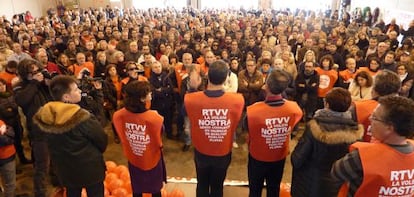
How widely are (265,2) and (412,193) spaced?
2077cm

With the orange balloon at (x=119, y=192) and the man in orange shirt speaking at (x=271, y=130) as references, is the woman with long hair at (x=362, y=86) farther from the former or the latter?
the orange balloon at (x=119, y=192)

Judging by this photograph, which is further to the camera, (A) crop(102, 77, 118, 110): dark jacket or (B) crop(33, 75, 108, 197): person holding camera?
(A) crop(102, 77, 118, 110): dark jacket

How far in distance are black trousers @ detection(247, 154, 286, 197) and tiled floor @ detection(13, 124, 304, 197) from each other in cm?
91

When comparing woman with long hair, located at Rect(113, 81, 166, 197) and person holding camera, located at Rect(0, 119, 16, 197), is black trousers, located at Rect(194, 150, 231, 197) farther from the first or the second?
person holding camera, located at Rect(0, 119, 16, 197)

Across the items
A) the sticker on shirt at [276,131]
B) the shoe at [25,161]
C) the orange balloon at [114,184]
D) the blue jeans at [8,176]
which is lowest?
the shoe at [25,161]

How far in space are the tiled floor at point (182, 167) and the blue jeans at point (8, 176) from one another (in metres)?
0.55

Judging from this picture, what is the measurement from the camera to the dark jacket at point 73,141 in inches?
93.4

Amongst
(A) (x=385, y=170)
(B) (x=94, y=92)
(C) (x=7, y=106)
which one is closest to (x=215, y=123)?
(A) (x=385, y=170)

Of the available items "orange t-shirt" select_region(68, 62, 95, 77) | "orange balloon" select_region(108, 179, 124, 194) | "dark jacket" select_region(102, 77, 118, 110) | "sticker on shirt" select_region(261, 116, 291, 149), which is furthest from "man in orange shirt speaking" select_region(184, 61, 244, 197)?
"orange t-shirt" select_region(68, 62, 95, 77)

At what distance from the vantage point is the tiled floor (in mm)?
3984

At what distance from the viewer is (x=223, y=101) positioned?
271 cm

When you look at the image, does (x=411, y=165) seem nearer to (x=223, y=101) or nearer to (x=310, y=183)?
(x=310, y=183)

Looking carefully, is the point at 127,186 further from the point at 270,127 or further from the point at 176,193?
the point at 270,127

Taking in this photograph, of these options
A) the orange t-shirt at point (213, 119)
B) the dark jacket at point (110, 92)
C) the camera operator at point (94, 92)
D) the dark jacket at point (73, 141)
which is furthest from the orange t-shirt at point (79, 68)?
the orange t-shirt at point (213, 119)
